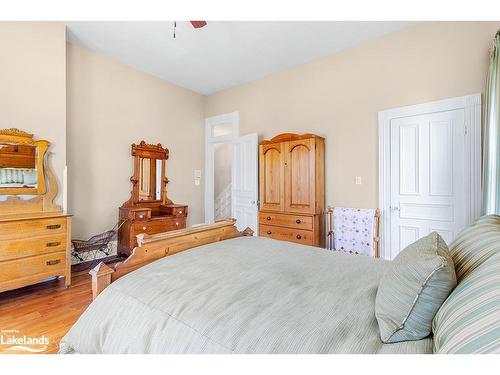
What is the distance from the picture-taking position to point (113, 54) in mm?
3562

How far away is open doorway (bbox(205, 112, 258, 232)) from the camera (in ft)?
13.4

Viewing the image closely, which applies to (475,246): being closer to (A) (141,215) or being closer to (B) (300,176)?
(B) (300,176)

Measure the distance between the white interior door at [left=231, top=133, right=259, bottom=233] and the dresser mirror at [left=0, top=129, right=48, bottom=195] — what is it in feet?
8.40

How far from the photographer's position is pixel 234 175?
439cm

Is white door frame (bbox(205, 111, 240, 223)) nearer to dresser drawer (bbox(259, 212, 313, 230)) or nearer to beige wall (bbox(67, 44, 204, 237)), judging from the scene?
beige wall (bbox(67, 44, 204, 237))

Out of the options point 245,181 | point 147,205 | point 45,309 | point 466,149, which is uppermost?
point 466,149

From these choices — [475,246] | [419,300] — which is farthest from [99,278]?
[475,246]

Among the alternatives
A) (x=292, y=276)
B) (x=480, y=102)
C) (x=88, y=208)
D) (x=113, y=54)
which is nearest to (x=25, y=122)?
(x=88, y=208)

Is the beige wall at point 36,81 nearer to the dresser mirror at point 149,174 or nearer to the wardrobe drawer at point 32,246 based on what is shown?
the wardrobe drawer at point 32,246

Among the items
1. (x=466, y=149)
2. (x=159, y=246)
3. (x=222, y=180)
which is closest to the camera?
(x=159, y=246)

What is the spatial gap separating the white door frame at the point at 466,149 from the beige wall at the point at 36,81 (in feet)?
12.5

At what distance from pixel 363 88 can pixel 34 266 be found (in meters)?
4.17

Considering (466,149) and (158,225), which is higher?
(466,149)

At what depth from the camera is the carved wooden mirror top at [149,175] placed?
4012mm
